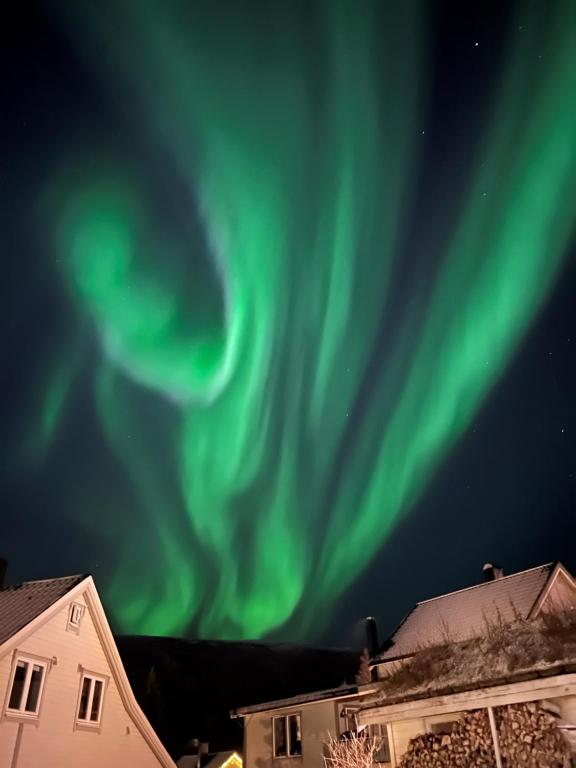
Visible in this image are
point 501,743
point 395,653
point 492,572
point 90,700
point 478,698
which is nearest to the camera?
point 478,698

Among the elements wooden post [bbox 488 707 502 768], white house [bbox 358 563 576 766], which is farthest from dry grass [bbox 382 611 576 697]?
wooden post [bbox 488 707 502 768]

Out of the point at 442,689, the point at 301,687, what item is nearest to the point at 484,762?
the point at 442,689

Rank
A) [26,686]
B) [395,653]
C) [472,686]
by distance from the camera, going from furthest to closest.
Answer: [395,653] → [26,686] → [472,686]

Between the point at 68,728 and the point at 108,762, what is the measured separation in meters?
2.60

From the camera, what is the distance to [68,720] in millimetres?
23172

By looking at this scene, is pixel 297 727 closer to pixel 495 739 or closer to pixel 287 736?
pixel 287 736

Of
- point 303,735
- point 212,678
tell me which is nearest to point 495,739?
point 303,735

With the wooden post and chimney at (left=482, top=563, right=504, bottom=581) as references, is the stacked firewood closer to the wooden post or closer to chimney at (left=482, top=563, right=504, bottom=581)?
the wooden post

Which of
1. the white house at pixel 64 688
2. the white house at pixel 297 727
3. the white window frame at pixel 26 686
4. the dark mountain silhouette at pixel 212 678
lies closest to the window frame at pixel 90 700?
the white house at pixel 64 688

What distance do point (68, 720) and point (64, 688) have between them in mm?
1116

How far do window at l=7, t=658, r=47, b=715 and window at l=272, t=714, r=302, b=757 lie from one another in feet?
41.7

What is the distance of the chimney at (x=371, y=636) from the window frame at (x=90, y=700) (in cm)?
1823

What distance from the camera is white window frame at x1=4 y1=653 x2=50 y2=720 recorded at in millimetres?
21062

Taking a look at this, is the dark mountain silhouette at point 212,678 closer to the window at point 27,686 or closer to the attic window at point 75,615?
the attic window at point 75,615
